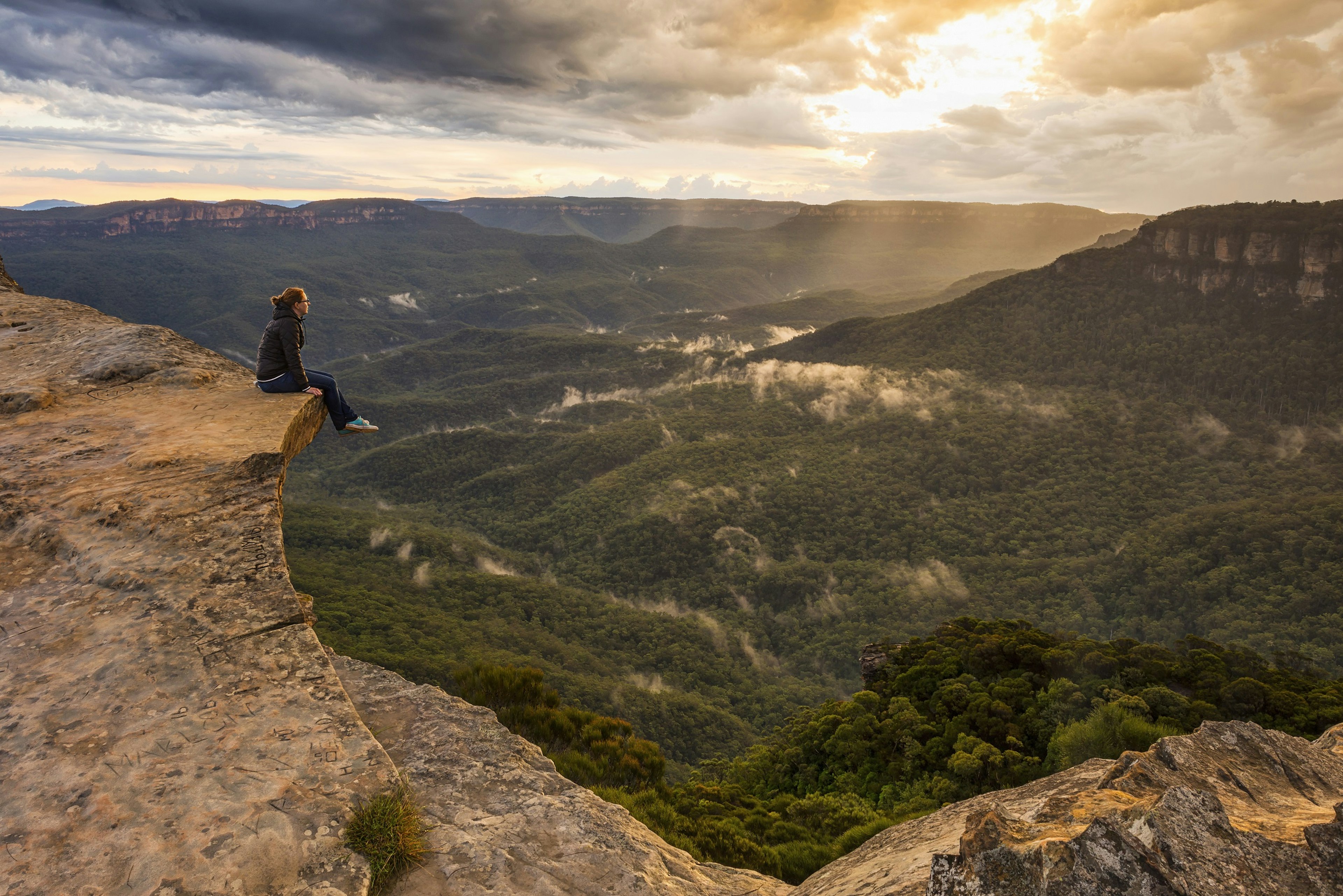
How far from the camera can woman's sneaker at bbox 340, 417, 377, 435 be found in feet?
43.9

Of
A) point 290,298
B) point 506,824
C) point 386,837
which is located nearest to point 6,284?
point 290,298

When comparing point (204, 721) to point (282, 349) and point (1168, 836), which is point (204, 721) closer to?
point (282, 349)

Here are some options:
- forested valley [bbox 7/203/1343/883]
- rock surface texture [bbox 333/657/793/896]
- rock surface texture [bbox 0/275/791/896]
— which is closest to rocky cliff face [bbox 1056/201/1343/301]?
forested valley [bbox 7/203/1343/883]

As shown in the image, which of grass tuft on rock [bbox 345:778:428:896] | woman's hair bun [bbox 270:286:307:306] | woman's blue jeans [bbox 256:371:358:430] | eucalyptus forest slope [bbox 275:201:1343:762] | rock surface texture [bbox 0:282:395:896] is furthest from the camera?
eucalyptus forest slope [bbox 275:201:1343:762]

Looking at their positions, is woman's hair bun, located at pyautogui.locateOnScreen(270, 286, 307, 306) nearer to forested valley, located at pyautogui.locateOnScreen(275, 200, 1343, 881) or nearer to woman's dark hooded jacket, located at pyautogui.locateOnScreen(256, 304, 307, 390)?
woman's dark hooded jacket, located at pyautogui.locateOnScreen(256, 304, 307, 390)

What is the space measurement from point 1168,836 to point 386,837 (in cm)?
657

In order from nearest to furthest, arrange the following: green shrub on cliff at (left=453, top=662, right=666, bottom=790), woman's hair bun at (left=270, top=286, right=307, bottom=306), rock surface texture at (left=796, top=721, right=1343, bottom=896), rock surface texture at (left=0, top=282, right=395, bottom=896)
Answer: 1. rock surface texture at (left=796, top=721, right=1343, bottom=896)
2. rock surface texture at (left=0, top=282, right=395, bottom=896)
3. green shrub on cliff at (left=453, top=662, right=666, bottom=790)
4. woman's hair bun at (left=270, top=286, right=307, bottom=306)

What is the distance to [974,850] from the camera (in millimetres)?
5000

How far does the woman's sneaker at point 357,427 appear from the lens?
13367mm

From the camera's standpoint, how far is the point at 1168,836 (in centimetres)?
466

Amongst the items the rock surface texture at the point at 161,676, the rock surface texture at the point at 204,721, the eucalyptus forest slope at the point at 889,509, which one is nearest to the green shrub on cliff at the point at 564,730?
the rock surface texture at the point at 204,721

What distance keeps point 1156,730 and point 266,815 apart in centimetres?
1753

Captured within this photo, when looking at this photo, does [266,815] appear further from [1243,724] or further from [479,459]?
[479,459]

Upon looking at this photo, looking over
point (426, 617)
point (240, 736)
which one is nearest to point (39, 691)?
point (240, 736)
